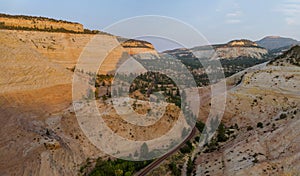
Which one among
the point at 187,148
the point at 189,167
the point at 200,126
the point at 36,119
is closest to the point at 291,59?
the point at 200,126

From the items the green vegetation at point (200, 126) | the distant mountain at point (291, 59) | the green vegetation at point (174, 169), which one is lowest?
the green vegetation at point (174, 169)

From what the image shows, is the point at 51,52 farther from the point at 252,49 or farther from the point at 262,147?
the point at 252,49

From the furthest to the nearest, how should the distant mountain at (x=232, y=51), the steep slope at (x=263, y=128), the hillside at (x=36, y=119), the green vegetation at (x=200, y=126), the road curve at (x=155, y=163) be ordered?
the distant mountain at (x=232, y=51), the green vegetation at (x=200, y=126), the road curve at (x=155, y=163), the hillside at (x=36, y=119), the steep slope at (x=263, y=128)

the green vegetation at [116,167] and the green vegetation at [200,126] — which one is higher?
the green vegetation at [200,126]

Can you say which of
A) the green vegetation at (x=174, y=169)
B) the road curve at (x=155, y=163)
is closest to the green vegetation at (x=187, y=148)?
the road curve at (x=155, y=163)

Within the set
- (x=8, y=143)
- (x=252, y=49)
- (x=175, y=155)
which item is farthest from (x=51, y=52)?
(x=252, y=49)

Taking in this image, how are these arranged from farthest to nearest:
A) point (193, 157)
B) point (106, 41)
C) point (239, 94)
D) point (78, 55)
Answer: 1. point (106, 41)
2. point (78, 55)
3. point (239, 94)
4. point (193, 157)

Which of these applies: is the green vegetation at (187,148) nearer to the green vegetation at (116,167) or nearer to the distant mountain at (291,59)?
the green vegetation at (116,167)

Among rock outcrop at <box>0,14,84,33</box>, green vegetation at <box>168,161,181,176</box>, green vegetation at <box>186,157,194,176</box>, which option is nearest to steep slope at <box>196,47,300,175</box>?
green vegetation at <box>186,157,194,176</box>

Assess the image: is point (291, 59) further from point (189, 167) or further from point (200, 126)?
point (189, 167)
